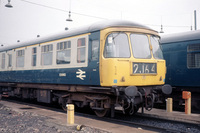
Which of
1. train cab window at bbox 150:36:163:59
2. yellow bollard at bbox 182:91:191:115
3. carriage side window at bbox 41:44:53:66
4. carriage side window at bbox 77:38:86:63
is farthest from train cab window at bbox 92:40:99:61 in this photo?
yellow bollard at bbox 182:91:191:115

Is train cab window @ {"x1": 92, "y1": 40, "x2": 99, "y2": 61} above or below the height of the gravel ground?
above

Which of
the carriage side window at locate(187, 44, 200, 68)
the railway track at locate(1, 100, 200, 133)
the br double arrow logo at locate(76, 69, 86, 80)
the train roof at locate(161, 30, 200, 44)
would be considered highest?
the train roof at locate(161, 30, 200, 44)

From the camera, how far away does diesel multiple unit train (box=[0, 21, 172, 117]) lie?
26.2 feet

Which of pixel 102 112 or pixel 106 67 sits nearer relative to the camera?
pixel 106 67

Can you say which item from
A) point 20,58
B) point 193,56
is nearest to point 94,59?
point 193,56

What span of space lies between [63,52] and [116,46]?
288 cm

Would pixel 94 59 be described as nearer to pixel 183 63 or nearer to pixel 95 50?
pixel 95 50

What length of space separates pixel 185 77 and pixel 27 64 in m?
7.89

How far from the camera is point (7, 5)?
15688mm

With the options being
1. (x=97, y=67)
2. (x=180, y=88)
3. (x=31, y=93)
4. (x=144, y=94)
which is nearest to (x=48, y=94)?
(x=31, y=93)

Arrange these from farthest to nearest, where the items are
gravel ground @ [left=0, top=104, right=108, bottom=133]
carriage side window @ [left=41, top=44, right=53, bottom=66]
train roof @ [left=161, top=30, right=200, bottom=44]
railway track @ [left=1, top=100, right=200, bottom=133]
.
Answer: carriage side window @ [left=41, top=44, right=53, bottom=66]
train roof @ [left=161, top=30, right=200, bottom=44]
railway track @ [left=1, top=100, right=200, bottom=133]
gravel ground @ [left=0, top=104, right=108, bottom=133]

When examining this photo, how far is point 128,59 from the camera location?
806 centimetres

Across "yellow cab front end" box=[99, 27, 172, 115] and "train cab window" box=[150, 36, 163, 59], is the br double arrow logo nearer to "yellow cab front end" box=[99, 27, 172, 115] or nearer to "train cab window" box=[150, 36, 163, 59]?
"yellow cab front end" box=[99, 27, 172, 115]

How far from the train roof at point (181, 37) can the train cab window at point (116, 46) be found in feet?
12.5
